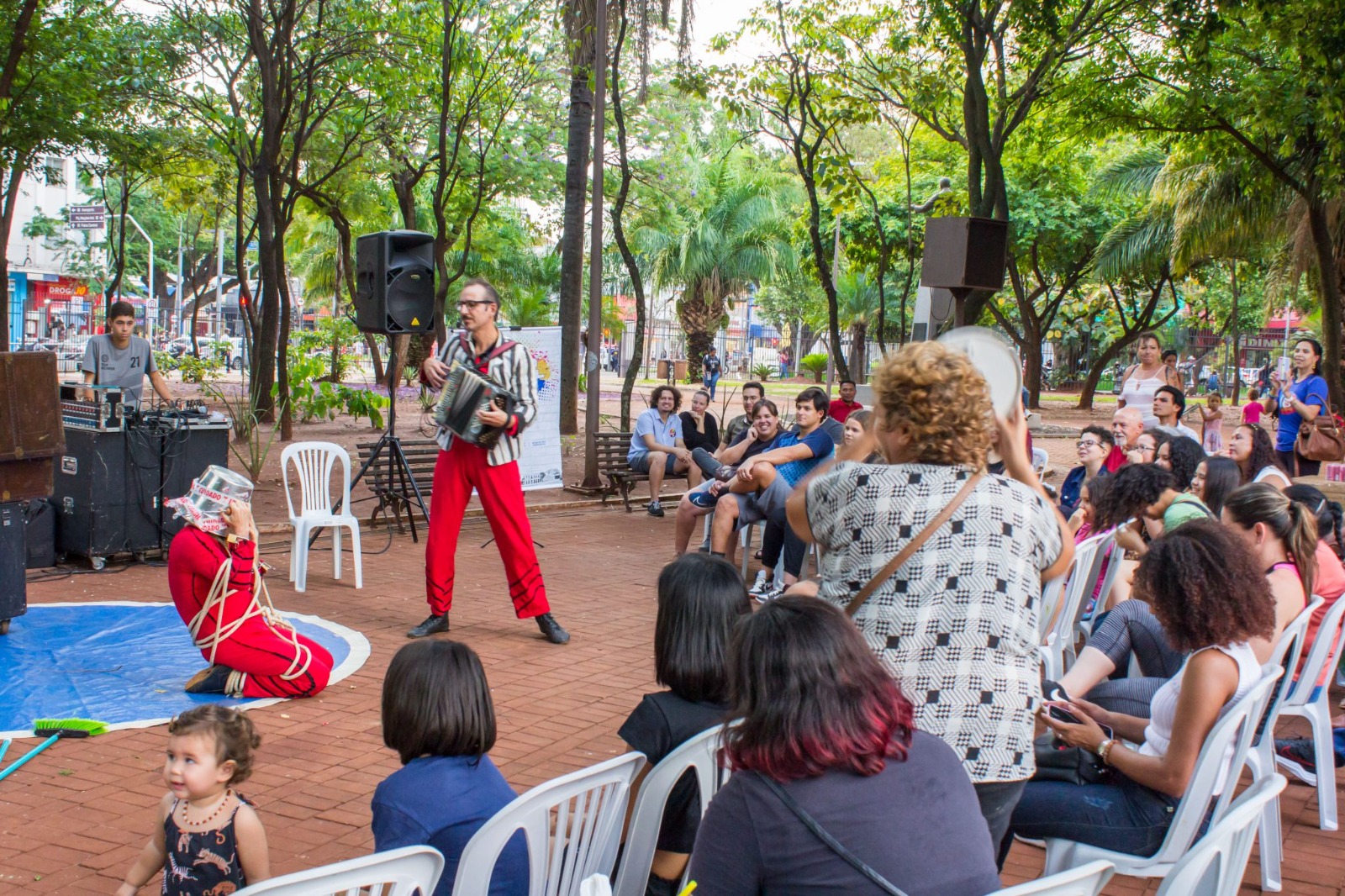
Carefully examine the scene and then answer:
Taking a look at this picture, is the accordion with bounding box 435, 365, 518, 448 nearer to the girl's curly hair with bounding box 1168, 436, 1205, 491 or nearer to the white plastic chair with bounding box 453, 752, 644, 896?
the girl's curly hair with bounding box 1168, 436, 1205, 491

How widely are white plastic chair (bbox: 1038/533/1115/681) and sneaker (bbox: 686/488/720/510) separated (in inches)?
125

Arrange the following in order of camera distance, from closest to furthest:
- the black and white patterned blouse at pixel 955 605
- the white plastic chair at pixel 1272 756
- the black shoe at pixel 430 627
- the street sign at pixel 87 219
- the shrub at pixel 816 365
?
the black and white patterned blouse at pixel 955 605, the white plastic chair at pixel 1272 756, the black shoe at pixel 430 627, the street sign at pixel 87 219, the shrub at pixel 816 365

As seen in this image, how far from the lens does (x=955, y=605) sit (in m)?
2.49

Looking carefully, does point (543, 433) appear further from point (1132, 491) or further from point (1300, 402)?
point (1132, 491)

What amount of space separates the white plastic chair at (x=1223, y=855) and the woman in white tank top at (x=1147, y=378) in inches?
317

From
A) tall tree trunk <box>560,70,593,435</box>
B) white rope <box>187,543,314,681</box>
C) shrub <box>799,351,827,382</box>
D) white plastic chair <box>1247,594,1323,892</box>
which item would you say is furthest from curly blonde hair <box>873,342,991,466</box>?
shrub <box>799,351,827,382</box>

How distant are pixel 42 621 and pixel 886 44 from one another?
35.5ft

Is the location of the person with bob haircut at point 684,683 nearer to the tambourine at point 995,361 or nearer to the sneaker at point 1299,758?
the tambourine at point 995,361

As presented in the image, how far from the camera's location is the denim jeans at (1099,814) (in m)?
2.98

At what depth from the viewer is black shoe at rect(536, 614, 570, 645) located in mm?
6508

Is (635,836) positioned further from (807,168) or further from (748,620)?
(807,168)

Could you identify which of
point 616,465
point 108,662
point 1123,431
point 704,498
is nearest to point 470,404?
point 108,662

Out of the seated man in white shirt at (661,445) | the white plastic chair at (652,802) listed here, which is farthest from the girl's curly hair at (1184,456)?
the seated man in white shirt at (661,445)

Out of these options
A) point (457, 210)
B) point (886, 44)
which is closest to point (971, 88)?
point (886, 44)
